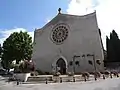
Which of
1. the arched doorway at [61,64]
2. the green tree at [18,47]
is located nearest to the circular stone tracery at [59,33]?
the arched doorway at [61,64]

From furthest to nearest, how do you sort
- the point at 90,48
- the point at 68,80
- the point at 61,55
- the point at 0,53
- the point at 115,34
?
the point at 0,53 < the point at 115,34 < the point at 61,55 < the point at 90,48 < the point at 68,80

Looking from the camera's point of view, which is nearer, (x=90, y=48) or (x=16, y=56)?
(x=90, y=48)

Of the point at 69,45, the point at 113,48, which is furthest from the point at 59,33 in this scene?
the point at 113,48

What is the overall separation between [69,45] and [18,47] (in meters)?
15.8

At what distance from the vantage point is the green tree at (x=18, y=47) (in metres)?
46.3

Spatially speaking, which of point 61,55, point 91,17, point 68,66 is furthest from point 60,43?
point 91,17

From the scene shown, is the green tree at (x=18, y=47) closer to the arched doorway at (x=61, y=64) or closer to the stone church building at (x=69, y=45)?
the stone church building at (x=69, y=45)

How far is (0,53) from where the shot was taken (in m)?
56.5

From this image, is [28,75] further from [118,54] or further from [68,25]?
[118,54]

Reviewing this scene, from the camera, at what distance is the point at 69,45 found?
37.6 metres

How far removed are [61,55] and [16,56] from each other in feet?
48.5

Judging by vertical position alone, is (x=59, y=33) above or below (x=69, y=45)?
above

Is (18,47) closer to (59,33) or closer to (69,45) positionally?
(59,33)

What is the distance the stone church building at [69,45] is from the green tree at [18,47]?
620cm
